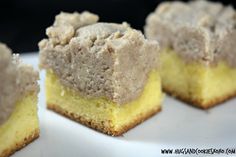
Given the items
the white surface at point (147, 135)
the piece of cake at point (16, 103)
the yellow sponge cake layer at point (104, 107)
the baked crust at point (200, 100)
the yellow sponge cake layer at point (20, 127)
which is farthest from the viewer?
the baked crust at point (200, 100)

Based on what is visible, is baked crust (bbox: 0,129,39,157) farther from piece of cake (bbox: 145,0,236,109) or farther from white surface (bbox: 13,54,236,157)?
piece of cake (bbox: 145,0,236,109)

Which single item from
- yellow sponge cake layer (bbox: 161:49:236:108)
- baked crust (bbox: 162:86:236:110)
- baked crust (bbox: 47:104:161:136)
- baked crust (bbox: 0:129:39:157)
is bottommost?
baked crust (bbox: 0:129:39:157)

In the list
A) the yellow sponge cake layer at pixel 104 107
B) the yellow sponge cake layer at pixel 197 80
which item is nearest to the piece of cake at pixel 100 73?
the yellow sponge cake layer at pixel 104 107

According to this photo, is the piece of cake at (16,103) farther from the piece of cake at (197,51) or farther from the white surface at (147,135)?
the piece of cake at (197,51)

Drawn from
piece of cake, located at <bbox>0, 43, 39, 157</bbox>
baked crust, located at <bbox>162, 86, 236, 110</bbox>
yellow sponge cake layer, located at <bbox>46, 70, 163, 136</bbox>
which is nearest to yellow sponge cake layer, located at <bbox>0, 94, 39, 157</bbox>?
piece of cake, located at <bbox>0, 43, 39, 157</bbox>

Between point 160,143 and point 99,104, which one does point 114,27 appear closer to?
point 99,104

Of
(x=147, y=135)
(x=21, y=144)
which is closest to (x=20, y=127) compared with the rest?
(x=21, y=144)
